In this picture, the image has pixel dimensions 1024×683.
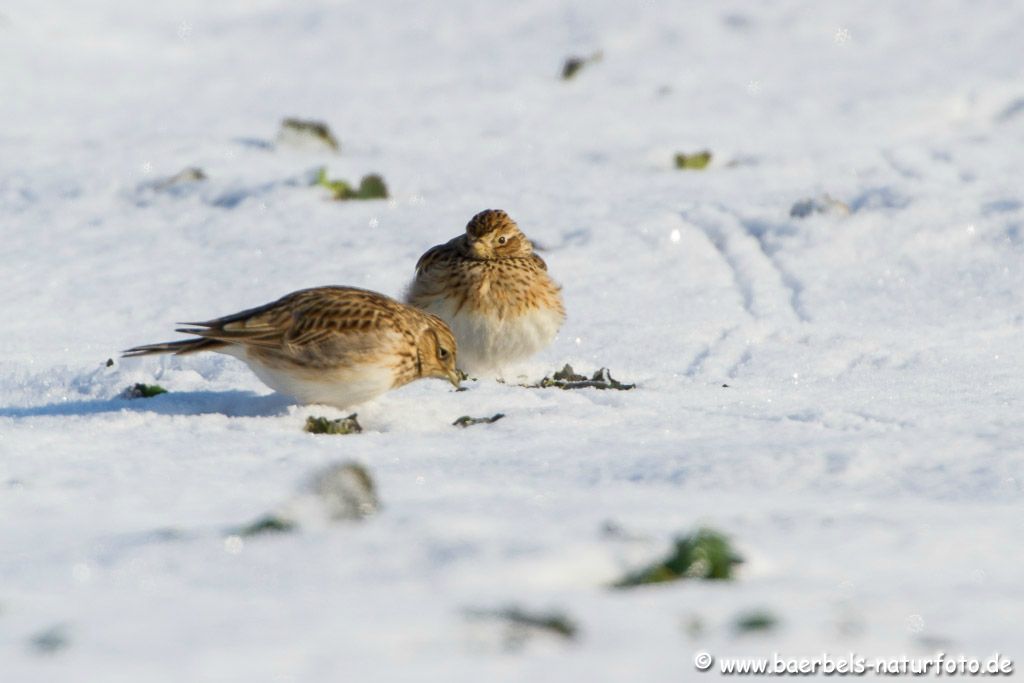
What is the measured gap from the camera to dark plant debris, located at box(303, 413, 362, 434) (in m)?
5.96

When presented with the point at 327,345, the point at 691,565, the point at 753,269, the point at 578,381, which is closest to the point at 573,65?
the point at 753,269

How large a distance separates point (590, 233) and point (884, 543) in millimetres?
6219

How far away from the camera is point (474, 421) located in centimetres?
617

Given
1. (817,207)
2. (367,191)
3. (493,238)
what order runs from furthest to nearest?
(367,191) → (817,207) → (493,238)

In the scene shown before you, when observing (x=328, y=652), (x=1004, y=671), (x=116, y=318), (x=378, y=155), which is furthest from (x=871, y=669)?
(x=378, y=155)

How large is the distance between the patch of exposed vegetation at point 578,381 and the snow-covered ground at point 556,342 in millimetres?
241

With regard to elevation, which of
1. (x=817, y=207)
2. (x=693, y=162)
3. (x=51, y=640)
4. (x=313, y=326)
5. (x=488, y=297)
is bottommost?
(x=51, y=640)

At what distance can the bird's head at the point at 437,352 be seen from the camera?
6363 mm

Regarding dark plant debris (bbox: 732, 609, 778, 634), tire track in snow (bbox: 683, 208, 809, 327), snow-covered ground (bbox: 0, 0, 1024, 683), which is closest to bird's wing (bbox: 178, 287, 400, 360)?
snow-covered ground (bbox: 0, 0, 1024, 683)

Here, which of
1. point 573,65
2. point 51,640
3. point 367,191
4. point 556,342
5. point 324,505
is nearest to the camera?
point 51,640

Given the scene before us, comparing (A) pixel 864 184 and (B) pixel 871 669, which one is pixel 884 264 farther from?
(B) pixel 871 669

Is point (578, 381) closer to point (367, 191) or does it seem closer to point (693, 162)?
point (367, 191)

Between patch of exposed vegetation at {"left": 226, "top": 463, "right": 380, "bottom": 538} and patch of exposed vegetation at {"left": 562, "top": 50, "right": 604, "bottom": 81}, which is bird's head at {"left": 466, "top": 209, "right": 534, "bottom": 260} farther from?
patch of exposed vegetation at {"left": 562, "top": 50, "right": 604, "bottom": 81}

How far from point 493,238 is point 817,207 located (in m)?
3.38
